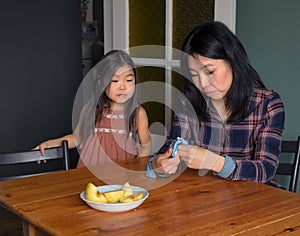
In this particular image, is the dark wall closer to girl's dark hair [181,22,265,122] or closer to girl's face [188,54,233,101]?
girl's dark hair [181,22,265,122]

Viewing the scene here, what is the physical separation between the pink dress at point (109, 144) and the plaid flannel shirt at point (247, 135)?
1.33 ft

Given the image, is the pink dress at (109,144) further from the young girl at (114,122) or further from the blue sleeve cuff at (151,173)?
the blue sleeve cuff at (151,173)

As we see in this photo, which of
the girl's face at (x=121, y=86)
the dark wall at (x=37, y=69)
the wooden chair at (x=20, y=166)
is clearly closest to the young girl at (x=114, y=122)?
the girl's face at (x=121, y=86)

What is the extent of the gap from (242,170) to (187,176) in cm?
22

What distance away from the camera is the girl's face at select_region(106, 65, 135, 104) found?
2.42 m

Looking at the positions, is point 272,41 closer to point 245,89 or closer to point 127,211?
point 245,89

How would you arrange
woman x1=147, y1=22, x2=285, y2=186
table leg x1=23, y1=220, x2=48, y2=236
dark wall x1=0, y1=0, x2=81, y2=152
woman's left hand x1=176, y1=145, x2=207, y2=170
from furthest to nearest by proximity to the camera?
dark wall x1=0, y1=0, x2=81, y2=152 → woman x1=147, y1=22, x2=285, y2=186 → woman's left hand x1=176, y1=145, x2=207, y2=170 → table leg x1=23, y1=220, x2=48, y2=236

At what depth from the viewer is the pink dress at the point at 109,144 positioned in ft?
8.11

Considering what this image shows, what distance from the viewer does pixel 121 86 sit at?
7.95 feet

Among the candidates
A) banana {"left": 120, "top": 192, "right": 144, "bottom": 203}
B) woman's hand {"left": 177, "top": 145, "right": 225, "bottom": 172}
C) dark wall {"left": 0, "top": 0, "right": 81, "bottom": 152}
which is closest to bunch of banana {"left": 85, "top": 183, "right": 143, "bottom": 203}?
banana {"left": 120, "top": 192, "right": 144, "bottom": 203}

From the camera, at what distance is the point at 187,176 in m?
1.91

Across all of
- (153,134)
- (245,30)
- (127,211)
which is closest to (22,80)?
(153,134)

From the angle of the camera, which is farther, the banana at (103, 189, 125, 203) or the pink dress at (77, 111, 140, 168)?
the pink dress at (77, 111, 140, 168)

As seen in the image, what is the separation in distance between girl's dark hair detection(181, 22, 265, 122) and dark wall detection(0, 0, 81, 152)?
2.24m
